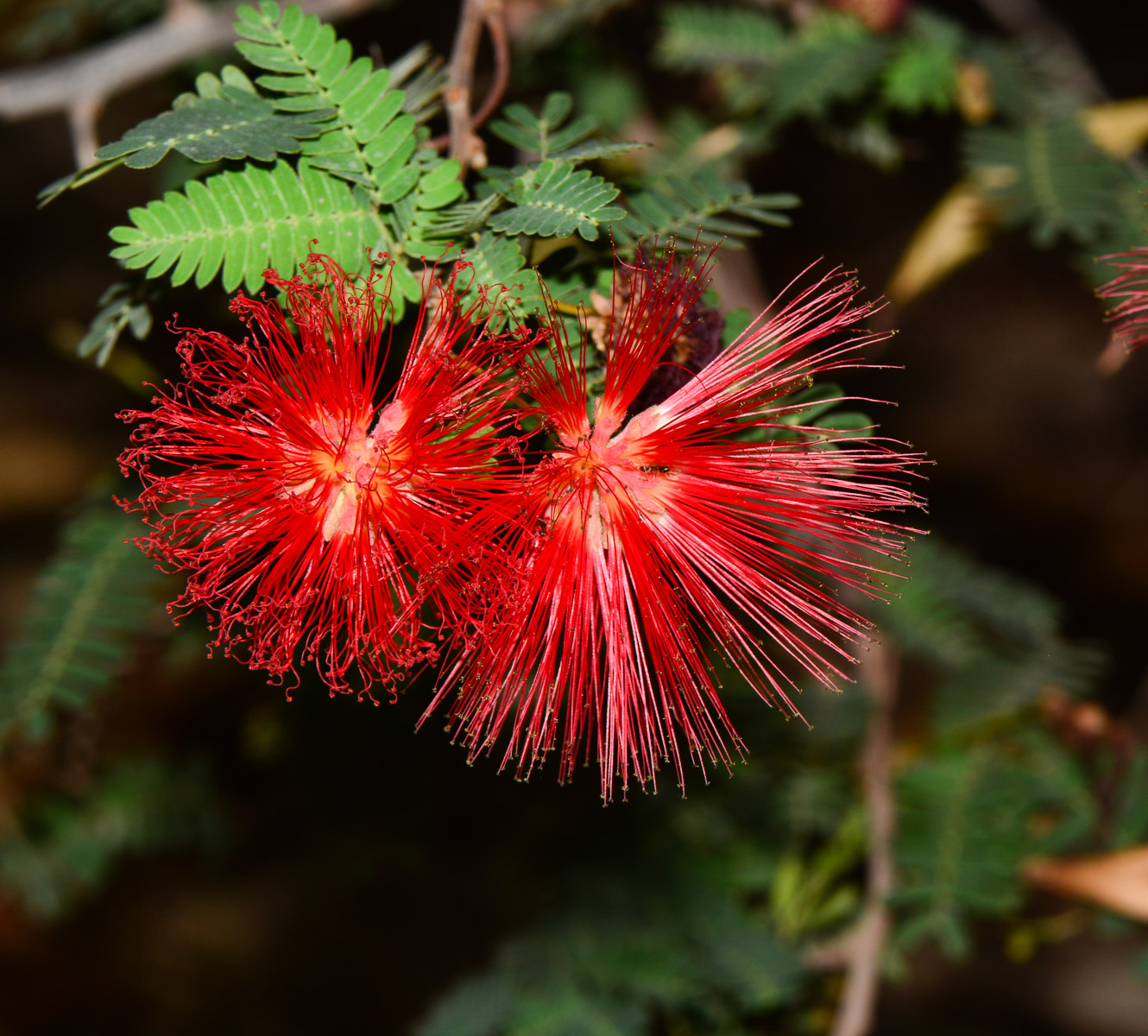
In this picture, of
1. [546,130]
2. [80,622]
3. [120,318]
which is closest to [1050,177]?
[546,130]

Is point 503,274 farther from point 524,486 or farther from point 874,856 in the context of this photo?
point 874,856

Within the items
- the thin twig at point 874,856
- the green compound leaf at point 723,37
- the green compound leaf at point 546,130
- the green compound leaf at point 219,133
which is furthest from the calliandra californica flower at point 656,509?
the green compound leaf at point 723,37

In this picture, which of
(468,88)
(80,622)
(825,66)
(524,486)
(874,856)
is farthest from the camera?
(874,856)

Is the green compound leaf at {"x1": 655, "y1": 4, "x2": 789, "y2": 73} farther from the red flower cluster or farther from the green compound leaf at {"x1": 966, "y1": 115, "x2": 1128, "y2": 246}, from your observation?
the red flower cluster

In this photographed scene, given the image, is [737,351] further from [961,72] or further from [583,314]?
[961,72]

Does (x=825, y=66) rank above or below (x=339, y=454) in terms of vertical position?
above

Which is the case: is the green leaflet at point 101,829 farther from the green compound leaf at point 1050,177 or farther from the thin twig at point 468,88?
the green compound leaf at point 1050,177
